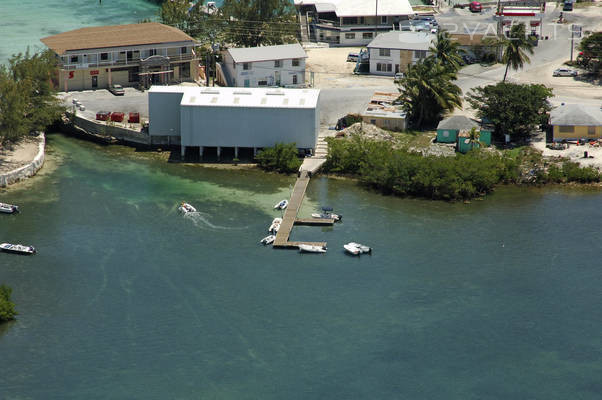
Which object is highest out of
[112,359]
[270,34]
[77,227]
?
[270,34]

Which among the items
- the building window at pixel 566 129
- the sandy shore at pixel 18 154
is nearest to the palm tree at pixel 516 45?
the building window at pixel 566 129

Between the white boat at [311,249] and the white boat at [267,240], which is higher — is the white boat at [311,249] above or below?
below

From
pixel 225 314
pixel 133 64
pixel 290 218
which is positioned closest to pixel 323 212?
pixel 290 218

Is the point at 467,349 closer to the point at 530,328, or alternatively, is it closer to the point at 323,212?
the point at 530,328

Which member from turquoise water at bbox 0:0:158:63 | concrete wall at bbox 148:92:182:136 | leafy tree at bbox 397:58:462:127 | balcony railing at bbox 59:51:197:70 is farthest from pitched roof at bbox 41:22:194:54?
leafy tree at bbox 397:58:462:127

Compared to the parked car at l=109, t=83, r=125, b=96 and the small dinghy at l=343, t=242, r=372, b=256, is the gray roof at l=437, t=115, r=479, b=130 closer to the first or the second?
the small dinghy at l=343, t=242, r=372, b=256

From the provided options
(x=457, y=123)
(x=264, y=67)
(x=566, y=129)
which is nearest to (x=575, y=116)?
(x=566, y=129)

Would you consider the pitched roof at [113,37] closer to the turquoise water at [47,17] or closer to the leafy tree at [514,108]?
the turquoise water at [47,17]
